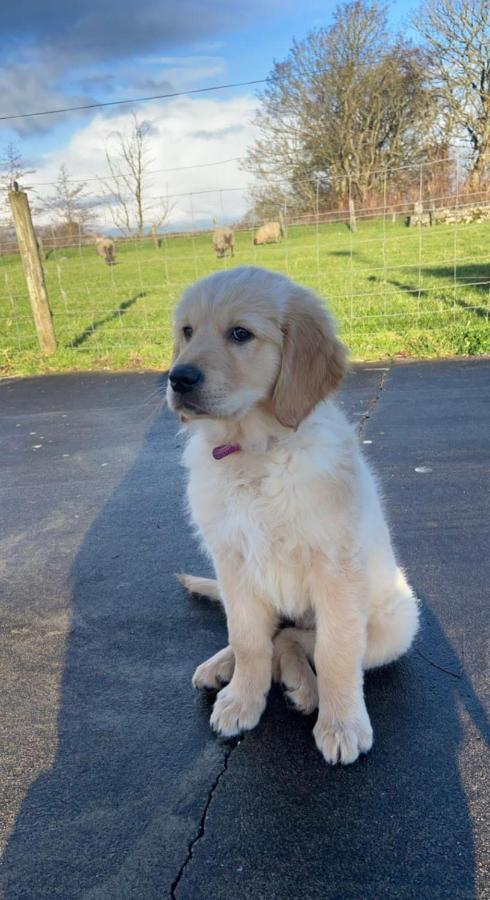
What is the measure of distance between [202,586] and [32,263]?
692 centimetres

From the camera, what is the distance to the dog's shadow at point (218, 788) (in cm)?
167

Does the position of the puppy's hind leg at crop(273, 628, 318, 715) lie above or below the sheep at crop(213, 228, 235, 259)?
below

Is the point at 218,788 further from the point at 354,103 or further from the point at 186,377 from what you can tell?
the point at 354,103

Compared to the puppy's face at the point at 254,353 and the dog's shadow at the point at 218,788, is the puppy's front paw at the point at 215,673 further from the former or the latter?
the puppy's face at the point at 254,353

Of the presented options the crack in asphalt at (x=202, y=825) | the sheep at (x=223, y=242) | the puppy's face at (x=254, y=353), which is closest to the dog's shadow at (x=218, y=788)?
the crack in asphalt at (x=202, y=825)

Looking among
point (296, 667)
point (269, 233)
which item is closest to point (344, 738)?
point (296, 667)

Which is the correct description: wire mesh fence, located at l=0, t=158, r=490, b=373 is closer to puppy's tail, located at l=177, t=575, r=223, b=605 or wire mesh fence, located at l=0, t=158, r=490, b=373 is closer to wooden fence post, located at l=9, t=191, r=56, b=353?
wooden fence post, located at l=9, t=191, r=56, b=353

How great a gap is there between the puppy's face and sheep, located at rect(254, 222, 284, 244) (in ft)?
29.4

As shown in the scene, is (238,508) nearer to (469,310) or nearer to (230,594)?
(230,594)

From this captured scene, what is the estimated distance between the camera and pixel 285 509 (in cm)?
200

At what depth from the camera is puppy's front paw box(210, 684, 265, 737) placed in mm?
2137

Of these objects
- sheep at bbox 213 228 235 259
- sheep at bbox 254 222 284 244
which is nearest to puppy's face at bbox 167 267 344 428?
sheep at bbox 254 222 284 244

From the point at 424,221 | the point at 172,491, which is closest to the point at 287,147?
the point at 424,221

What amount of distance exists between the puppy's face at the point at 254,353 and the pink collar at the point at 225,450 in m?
0.11
